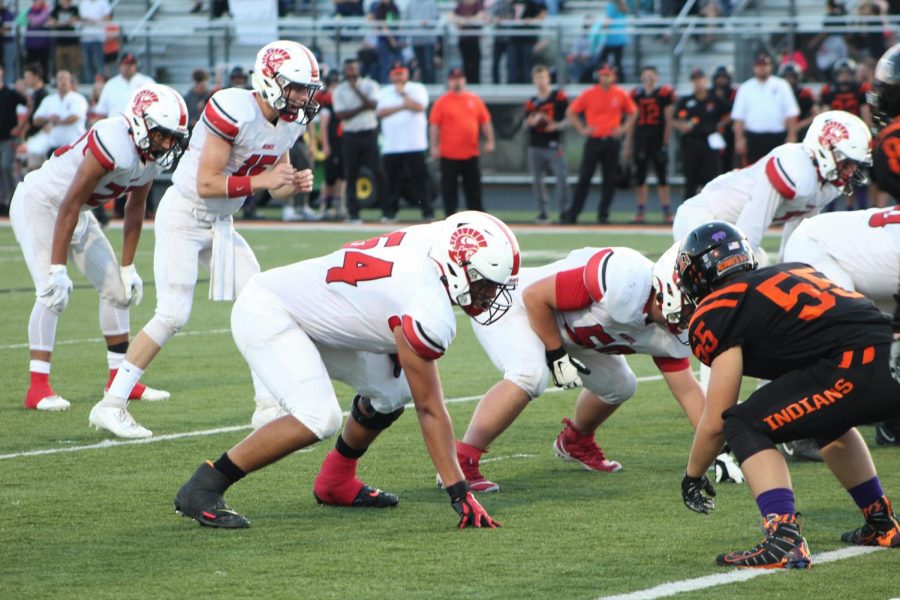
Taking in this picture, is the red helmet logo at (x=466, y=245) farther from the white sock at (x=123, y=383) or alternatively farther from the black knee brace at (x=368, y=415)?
the white sock at (x=123, y=383)

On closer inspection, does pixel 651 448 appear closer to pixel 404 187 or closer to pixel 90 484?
pixel 90 484

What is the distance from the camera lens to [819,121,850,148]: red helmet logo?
277 inches

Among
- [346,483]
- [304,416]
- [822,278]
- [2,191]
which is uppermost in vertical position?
[822,278]

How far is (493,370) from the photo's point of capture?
912cm

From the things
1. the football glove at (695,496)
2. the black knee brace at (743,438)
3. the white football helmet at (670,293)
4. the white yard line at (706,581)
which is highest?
the white football helmet at (670,293)

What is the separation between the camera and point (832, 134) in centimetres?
705

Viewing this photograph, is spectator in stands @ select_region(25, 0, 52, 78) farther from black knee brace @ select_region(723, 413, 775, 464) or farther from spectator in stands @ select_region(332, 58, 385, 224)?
black knee brace @ select_region(723, 413, 775, 464)

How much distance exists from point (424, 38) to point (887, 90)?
58.5 ft

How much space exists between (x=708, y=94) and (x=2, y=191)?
34.7 feet

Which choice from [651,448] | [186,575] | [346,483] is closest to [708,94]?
[651,448]

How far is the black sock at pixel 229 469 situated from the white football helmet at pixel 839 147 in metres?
3.45

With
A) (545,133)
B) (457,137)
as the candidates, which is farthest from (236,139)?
(545,133)

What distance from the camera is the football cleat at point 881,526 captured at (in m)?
4.88

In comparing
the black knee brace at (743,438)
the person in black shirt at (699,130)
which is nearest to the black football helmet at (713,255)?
the black knee brace at (743,438)
